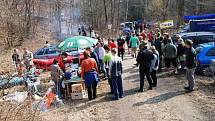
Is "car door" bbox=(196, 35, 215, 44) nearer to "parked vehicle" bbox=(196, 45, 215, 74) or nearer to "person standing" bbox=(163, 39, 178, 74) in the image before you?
"parked vehicle" bbox=(196, 45, 215, 74)

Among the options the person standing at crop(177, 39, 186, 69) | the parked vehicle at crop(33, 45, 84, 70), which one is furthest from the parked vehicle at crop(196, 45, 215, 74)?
the parked vehicle at crop(33, 45, 84, 70)

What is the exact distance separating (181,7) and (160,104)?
139 feet

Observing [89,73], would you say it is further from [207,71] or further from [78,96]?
[207,71]

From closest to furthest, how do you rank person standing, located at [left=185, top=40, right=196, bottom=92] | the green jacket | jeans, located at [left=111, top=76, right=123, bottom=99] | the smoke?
jeans, located at [left=111, top=76, right=123, bottom=99] → person standing, located at [left=185, top=40, right=196, bottom=92] → the green jacket → the smoke

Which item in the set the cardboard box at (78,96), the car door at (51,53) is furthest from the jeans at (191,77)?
the car door at (51,53)

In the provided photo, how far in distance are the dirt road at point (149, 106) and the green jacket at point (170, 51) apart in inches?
74.5

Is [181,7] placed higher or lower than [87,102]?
higher

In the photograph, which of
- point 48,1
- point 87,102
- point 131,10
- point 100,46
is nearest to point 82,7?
point 48,1

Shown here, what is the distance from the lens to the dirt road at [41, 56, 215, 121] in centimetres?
1275

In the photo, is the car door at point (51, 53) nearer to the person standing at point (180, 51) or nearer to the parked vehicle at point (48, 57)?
the parked vehicle at point (48, 57)

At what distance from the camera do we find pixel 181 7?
180 feet

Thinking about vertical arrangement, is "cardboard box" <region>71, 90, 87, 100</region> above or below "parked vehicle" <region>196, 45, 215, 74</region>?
below

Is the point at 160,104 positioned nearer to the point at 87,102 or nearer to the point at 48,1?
the point at 87,102

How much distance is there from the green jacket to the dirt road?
1.89 m
